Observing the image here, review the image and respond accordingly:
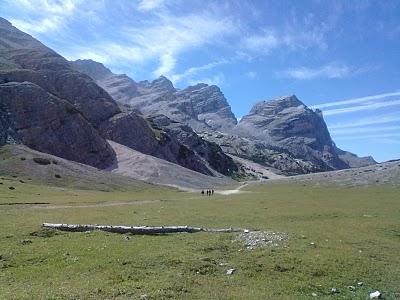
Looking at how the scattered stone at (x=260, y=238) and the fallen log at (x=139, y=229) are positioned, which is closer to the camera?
the scattered stone at (x=260, y=238)

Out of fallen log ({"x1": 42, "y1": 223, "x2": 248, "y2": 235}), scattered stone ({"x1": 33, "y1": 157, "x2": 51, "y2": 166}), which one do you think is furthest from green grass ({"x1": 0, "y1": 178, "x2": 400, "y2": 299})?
scattered stone ({"x1": 33, "y1": 157, "x2": 51, "y2": 166})

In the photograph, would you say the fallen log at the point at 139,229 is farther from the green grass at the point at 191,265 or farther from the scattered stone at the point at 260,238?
the scattered stone at the point at 260,238

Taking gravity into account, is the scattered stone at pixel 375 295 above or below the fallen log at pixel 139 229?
below

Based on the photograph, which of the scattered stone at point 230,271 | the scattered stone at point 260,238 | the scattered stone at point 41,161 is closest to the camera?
the scattered stone at point 230,271

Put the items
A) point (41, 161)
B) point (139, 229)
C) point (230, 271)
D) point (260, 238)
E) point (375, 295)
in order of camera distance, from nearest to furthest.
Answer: point (375, 295) → point (230, 271) → point (260, 238) → point (139, 229) → point (41, 161)

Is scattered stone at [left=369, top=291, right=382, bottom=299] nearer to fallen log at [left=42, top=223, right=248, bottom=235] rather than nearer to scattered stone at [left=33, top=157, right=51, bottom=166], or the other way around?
fallen log at [left=42, top=223, right=248, bottom=235]

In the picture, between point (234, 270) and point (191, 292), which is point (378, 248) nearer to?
point (234, 270)

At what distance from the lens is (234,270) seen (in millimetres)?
27297

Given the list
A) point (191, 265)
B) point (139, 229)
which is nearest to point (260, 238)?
point (191, 265)

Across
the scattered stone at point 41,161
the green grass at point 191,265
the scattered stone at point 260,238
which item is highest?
the scattered stone at point 41,161

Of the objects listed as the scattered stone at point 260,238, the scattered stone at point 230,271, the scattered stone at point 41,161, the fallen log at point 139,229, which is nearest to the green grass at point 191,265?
the scattered stone at point 230,271

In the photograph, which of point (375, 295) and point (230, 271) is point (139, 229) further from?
point (375, 295)

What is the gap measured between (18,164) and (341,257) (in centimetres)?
13074

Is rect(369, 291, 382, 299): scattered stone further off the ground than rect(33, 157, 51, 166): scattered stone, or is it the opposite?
rect(33, 157, 51, 166): scattered stone
